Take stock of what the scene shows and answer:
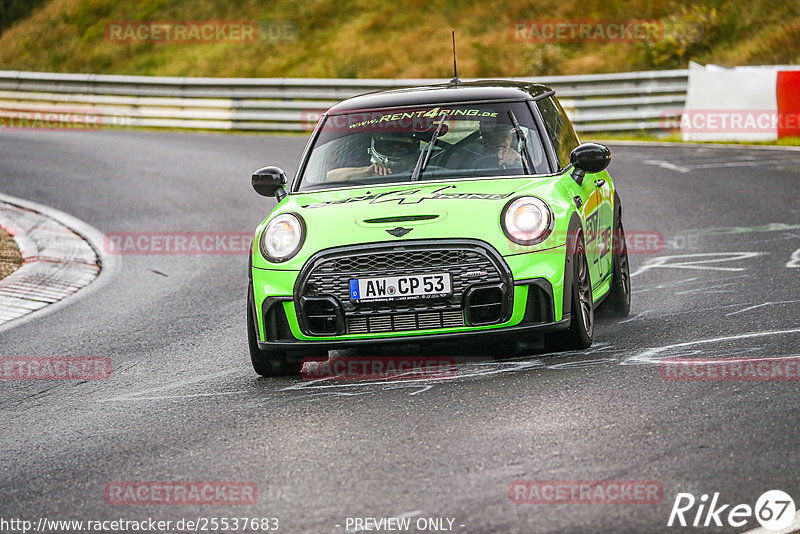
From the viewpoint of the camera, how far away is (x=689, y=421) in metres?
5.43

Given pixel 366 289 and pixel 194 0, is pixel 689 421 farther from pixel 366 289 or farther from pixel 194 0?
pixel 194 0

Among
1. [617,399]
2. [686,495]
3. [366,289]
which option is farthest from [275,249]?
[686,495]

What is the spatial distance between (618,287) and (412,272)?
7.75 ft

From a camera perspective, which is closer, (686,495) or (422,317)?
(686,495)

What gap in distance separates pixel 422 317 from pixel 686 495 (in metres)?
2.36

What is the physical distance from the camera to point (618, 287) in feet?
27.6

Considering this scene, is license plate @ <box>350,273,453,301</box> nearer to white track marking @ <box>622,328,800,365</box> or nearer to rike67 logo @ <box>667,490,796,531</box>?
white track marking @ <box>622,328,800,365</box>
